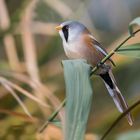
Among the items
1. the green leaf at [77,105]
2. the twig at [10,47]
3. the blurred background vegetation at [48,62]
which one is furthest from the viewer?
the twig at [10,47]

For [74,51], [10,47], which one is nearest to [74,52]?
[74,51]

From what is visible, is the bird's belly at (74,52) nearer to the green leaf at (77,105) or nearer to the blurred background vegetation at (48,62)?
the green leaf at (77,105)

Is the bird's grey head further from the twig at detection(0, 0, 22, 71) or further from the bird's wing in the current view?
the twig at detection(0, 0, 22, 71)

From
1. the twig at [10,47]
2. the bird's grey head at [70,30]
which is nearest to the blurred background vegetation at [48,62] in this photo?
the twig at [10,47]

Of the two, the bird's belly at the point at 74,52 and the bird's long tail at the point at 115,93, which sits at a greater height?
the bird's belly at the point at 74,52

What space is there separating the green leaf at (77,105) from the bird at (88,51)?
0.03 m

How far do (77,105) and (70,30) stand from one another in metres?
0.11

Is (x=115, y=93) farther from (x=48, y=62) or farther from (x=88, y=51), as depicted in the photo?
(x=48, y=62)

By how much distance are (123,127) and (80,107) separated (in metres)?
0.39

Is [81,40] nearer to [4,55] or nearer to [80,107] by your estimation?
[80,107]

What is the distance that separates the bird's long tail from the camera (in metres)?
0.48

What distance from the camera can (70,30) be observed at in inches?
21.1

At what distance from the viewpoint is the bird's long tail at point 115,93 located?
48 centimetres

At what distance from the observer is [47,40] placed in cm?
121
